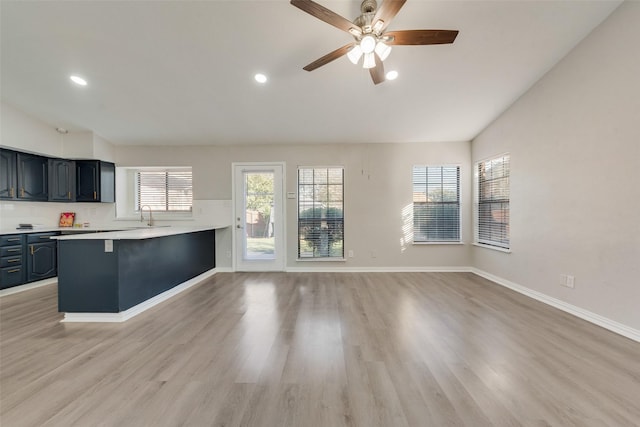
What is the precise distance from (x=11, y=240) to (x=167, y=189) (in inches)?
89.6

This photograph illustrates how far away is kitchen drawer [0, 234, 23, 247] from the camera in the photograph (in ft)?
12.3

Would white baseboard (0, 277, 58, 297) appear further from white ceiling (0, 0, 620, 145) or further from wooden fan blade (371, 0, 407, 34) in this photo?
wooden fan blade (371, 0, 407, 34)

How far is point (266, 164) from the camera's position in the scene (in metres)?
5.16

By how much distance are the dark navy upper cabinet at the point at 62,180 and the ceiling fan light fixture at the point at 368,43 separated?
18.1 feet

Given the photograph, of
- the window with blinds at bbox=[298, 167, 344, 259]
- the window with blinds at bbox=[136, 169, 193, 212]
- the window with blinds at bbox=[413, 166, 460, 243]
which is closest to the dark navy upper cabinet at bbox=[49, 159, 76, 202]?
the window with blinds at bbox=[136, 169, 193, 212]

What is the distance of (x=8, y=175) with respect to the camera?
13.2 ft

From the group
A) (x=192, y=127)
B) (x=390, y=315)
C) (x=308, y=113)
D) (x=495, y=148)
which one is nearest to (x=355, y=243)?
(x=390, y=315)

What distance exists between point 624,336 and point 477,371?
181cm

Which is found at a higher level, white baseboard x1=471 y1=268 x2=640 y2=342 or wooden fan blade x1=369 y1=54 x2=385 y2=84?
wooden fan blade x1=369 y1=54 x2=385 y2=84

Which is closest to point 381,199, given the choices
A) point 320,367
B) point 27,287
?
point 320,367

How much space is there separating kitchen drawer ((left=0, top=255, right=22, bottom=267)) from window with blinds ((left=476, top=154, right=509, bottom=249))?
761 cm

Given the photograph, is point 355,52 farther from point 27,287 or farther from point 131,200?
point 27,287

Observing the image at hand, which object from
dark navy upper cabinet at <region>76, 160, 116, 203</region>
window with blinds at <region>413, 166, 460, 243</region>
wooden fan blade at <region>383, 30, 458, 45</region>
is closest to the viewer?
wooden fan blade at <region>383, 30, 458, 45</region>

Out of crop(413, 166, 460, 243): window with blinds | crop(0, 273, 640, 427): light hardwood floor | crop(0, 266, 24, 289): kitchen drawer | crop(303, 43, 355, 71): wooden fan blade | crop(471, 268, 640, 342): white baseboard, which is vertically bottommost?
crop(0, 273, 640, 427): light hardwood floor
